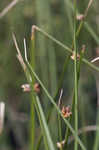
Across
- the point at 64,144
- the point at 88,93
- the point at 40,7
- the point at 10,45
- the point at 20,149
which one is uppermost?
the point at 40,7

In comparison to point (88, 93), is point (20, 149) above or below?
below

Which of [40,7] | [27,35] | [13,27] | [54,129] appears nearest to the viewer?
[54,129]

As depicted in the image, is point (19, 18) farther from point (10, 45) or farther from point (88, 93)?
point (88, 93)

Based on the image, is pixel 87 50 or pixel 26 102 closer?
pixel 87 50

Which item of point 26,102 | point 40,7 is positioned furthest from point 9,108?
point 40,7

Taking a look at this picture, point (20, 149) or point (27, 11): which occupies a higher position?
point (27, 11)

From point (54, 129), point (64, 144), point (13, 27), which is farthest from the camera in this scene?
point (13, 27)

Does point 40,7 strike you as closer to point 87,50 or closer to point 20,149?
point 87,50

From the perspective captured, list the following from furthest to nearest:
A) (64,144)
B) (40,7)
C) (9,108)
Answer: (9,108) → (40,7) → (64,144)

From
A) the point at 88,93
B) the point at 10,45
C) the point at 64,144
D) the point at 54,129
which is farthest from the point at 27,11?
the point at 64,144
